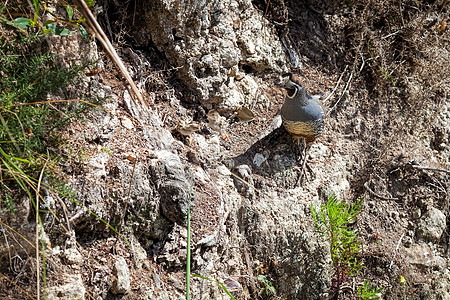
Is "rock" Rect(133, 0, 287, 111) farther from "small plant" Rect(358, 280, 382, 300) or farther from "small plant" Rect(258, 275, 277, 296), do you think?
"small plant" Rect(358, 280, 382, 300)

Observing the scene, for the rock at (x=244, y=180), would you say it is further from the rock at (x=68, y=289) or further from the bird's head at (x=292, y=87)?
the rock at (x=68, y=289)

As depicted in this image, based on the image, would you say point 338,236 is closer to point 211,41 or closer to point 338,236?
point 338,236

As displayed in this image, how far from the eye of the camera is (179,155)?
2859 millimetres

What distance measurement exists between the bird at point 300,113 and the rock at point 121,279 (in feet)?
5.30

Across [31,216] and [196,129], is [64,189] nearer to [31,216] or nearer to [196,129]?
[31,216]

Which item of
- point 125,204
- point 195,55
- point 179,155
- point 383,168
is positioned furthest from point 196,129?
point 383,168

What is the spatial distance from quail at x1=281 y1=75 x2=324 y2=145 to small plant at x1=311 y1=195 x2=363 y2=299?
51cm

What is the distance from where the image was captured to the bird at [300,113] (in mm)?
3275

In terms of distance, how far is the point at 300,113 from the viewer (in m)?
3.26

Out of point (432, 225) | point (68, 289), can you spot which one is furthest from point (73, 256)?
point (432, 225)

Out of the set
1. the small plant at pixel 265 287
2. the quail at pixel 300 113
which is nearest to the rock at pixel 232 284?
the small plant at pixel 265 287

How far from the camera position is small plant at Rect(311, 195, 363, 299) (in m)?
3.00

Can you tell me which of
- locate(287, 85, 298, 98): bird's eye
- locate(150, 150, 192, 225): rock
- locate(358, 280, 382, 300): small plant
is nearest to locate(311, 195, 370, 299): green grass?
locate(358, 280, 382, 300): small plant

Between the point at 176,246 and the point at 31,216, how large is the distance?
2.56 feet
